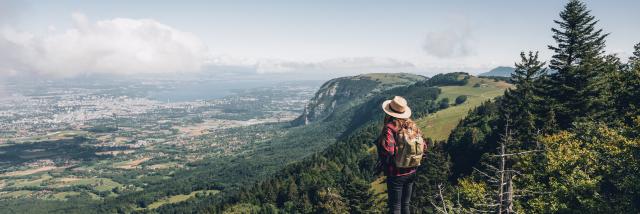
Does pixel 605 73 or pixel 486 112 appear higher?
pixel 605 73

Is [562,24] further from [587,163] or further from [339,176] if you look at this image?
[339,176]

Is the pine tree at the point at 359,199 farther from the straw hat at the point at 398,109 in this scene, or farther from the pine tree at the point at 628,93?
the straw hat at the point at 398,109

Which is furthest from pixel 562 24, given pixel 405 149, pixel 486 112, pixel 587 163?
pixel 486 112

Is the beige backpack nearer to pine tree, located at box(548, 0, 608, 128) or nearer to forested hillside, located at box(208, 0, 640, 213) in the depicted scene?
forested hillside, located at box(208, 0, 640, 213)

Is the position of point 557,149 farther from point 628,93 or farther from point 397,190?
point 397,190

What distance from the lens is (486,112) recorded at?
132 m

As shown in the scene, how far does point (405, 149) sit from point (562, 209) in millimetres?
30491

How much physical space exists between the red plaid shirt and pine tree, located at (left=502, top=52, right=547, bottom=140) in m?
49.5

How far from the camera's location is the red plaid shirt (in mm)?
11445

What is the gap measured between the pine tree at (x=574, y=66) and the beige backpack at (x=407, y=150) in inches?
2162

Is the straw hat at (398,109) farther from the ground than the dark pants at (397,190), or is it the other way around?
the straw hat at (398,109)

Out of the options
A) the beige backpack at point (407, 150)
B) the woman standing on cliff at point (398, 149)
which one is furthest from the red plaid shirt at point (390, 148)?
the beige backpack at point (407, 150)

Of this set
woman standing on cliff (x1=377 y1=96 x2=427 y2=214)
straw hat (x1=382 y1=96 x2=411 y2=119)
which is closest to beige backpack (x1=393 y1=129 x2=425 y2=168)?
woman standing on cliff (x1=377 y1=96 x2=427 y2=214)

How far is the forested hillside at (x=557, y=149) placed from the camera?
3209 cm
